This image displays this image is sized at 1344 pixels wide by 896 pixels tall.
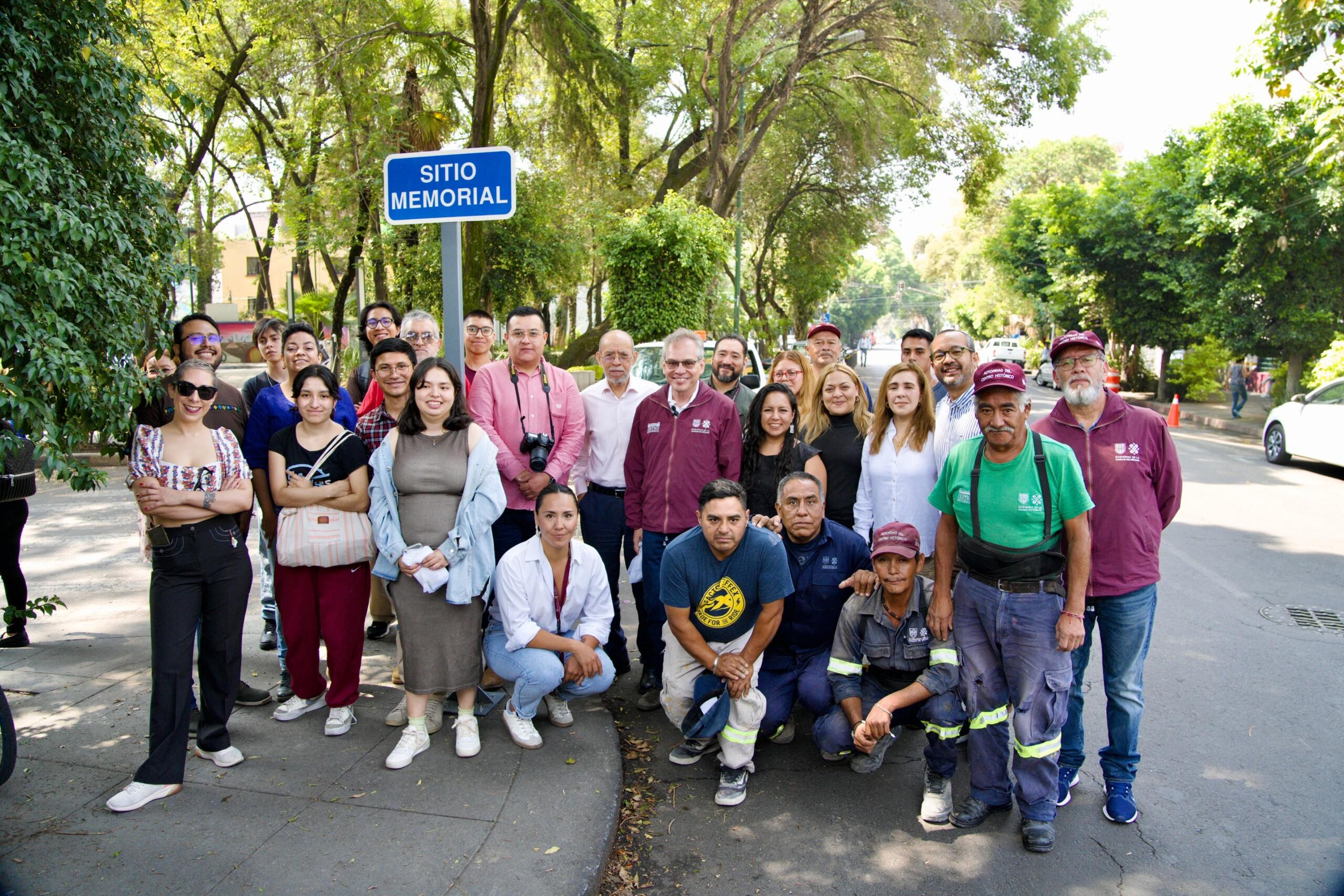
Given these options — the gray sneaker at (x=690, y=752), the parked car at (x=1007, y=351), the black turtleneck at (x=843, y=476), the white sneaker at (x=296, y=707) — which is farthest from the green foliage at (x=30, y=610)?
the parked car at (x=1007, y=351)

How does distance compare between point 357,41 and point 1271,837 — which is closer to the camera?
point 1271,837

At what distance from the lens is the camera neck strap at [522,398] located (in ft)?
17.3

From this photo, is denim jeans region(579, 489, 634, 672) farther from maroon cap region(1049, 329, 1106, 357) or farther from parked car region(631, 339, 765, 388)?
parked car region(631, 339, 765, 388)

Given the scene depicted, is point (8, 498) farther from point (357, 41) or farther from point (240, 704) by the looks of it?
point (357, 41)

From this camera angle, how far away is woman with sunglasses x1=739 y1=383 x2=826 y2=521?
507 centimetres

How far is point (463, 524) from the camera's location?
430 cm

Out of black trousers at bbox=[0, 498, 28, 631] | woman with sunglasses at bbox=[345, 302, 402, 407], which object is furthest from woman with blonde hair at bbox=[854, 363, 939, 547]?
black trousers at bbox=[0, 498, 28, 631]

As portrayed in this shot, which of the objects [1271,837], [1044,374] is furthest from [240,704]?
[1044,374]

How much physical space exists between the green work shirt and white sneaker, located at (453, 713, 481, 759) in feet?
8.18

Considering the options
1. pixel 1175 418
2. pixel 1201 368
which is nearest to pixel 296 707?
pixel 1175 418

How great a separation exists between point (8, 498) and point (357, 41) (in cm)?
1201

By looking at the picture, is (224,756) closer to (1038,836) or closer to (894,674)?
(894,674)

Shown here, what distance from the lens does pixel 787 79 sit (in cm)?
1950

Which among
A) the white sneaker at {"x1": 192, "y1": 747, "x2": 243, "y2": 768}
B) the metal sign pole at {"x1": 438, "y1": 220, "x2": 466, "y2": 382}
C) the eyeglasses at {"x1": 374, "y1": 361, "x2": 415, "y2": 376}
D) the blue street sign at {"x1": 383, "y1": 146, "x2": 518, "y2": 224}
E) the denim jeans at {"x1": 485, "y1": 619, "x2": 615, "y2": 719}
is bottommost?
the white sneaker at {"x1": 192, "y1": 747, "x2": 243, "y2": 768}
